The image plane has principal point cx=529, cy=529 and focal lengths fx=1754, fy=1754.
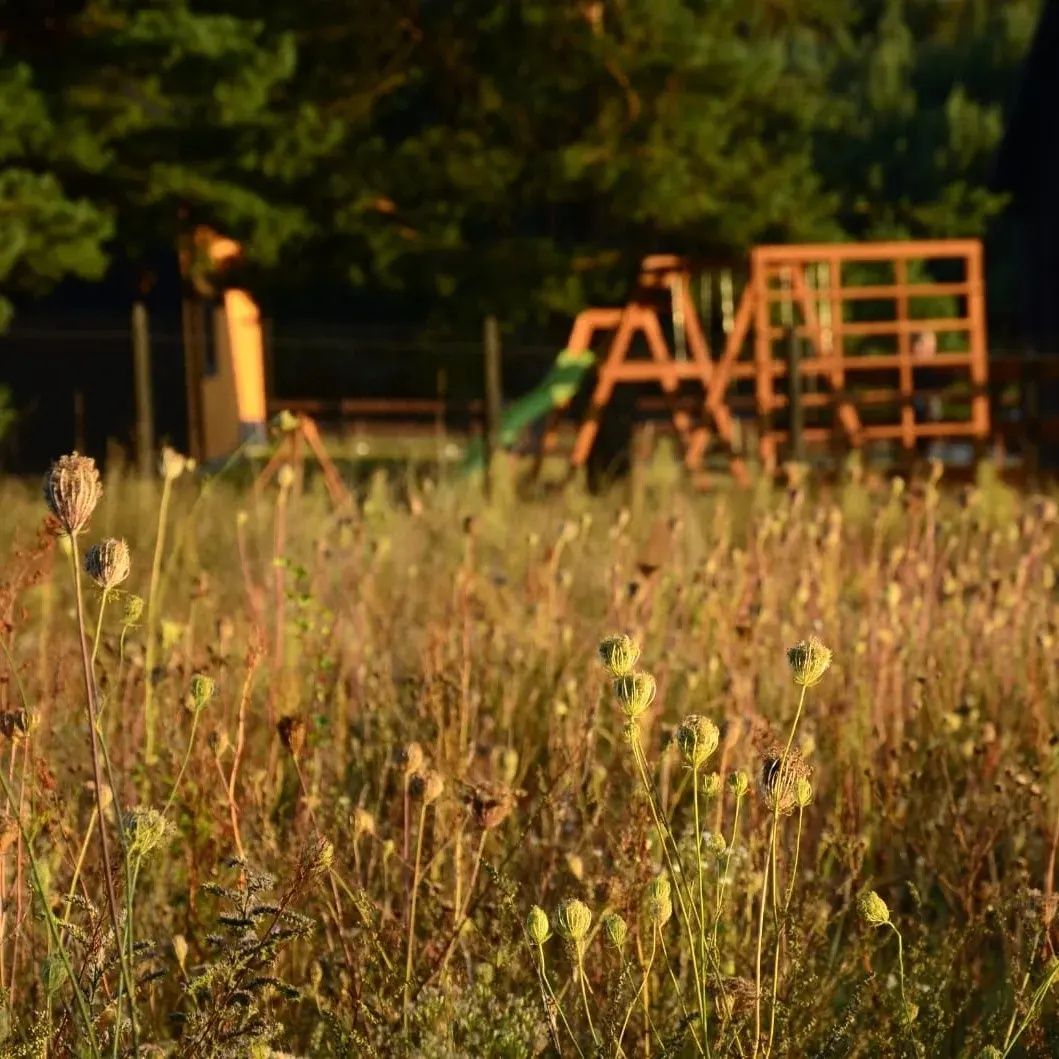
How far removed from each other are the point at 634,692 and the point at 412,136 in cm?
1615

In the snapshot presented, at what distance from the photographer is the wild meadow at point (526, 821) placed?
1989 mm

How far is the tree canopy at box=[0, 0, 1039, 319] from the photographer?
14.4 meters

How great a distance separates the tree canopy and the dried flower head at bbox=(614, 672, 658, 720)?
12.2 meters

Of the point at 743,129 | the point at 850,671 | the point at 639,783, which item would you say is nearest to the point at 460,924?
the point at 639,783

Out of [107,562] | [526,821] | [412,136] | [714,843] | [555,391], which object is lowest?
[526,821]

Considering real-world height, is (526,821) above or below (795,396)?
below

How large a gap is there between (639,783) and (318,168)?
14651mm

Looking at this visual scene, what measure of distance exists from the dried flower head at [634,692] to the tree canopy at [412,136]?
12173mm

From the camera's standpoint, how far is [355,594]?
17.0ft

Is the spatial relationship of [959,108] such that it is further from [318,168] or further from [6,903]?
[6,903]

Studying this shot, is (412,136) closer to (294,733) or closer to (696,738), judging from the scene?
(294,733)

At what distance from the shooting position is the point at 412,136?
680 inches

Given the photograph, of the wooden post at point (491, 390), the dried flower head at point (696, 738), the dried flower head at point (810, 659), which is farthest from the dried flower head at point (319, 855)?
the wooden post at point (491, 390)

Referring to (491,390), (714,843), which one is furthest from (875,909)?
(491,390)
